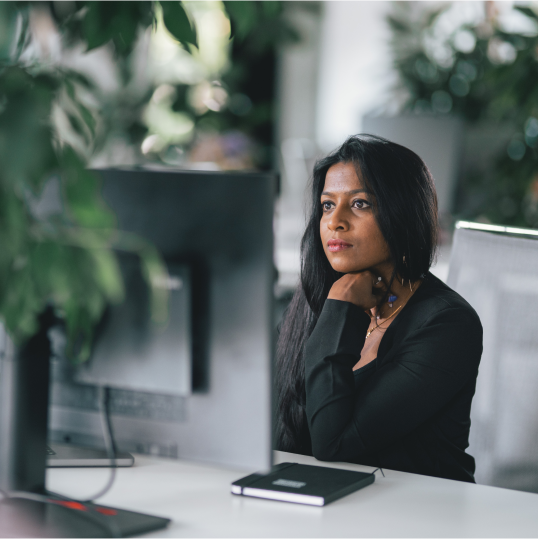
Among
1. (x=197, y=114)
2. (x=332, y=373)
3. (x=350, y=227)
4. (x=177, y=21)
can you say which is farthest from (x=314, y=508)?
(x=197, y=114)

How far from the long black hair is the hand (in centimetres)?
6

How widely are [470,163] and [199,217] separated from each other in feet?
10.4

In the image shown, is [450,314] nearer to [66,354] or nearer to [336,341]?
[336,341]

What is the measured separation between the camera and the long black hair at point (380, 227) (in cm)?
125

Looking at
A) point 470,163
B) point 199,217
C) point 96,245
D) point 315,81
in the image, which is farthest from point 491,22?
A: point 96,245

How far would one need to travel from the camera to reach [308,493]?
98cm

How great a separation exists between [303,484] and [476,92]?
10.5ft

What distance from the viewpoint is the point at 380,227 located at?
4.12ft

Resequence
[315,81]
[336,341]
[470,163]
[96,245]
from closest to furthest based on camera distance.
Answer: [96,245] < [336,341] < [470,163] < [315,81]

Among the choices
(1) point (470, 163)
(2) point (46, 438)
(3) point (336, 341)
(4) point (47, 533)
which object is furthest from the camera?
Result: (1) point (470, 163)

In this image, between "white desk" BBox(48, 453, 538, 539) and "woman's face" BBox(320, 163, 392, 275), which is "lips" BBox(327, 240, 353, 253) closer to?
"woman's face" BBox(320, 163, 392, 275)

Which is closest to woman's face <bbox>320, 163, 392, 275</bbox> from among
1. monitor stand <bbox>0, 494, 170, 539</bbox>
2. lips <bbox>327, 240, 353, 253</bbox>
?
lips <bbox>327, 240, 353, 253</bbox>

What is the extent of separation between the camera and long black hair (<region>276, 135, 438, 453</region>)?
49.4 inches

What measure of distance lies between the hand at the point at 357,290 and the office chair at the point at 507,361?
0.30m
